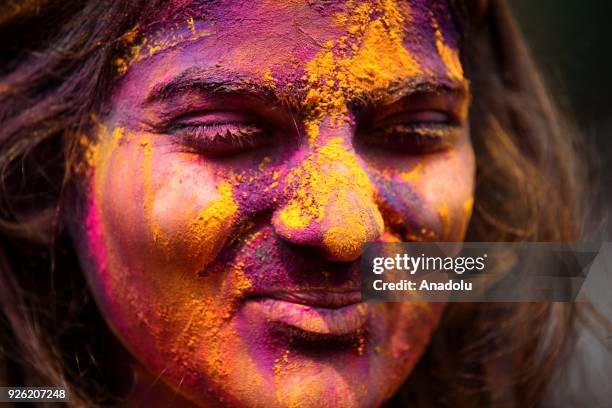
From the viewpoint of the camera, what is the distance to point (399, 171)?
3.25 ft

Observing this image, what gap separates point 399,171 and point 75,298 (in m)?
0.51

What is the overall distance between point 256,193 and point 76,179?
0.90 feet

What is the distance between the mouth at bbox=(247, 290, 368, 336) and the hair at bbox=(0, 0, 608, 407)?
31 centimetres

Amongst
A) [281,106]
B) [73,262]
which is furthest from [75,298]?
[281,106]

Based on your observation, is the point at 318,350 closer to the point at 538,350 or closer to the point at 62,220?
the point at 62,220

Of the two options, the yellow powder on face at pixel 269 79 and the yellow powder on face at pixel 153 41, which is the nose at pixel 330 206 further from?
the yellow powder on face at pixel 153 41

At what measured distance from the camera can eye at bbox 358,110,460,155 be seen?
0.98 m

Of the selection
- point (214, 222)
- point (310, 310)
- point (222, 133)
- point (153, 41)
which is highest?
point (153, 41)

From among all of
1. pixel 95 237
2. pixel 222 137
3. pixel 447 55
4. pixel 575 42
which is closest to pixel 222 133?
pixel 222 137

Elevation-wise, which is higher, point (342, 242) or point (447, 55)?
point (447, 55)

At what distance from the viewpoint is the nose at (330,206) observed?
88cm

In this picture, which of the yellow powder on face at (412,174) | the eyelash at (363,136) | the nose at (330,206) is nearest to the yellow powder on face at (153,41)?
the eyelash at (363,136)

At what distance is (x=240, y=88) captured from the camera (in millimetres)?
894

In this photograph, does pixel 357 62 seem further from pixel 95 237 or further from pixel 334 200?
pixel 95 237
